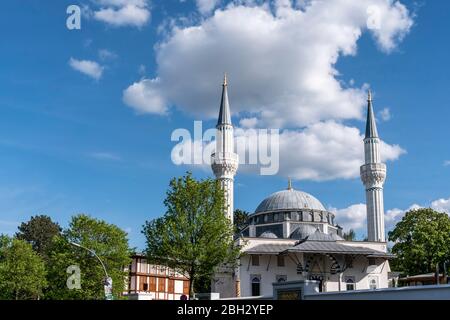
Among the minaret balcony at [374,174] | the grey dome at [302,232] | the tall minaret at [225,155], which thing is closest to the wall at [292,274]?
the grey dome at [302,232]

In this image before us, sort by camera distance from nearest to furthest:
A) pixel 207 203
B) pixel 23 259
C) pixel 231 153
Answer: pixel 207 203 → pixel 23 259 → pixel 231 153

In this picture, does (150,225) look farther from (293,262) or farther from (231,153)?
(231,153)

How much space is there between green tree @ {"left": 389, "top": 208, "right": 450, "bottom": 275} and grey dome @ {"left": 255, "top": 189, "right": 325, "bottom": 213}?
11601 millimetres

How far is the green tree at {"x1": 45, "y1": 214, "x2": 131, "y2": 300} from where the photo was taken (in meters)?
43.2

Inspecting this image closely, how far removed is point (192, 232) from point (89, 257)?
1034 centimetres

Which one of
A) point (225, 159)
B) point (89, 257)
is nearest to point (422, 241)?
point (225, 159)

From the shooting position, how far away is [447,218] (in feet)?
200

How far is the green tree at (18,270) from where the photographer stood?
2080 inches

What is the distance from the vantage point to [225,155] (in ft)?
210

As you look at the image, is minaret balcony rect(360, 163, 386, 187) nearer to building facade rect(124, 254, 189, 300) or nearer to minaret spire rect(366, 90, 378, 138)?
minaret spire rect(366, 90, 378, 138)

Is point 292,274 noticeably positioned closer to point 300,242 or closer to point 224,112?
point 300,242
